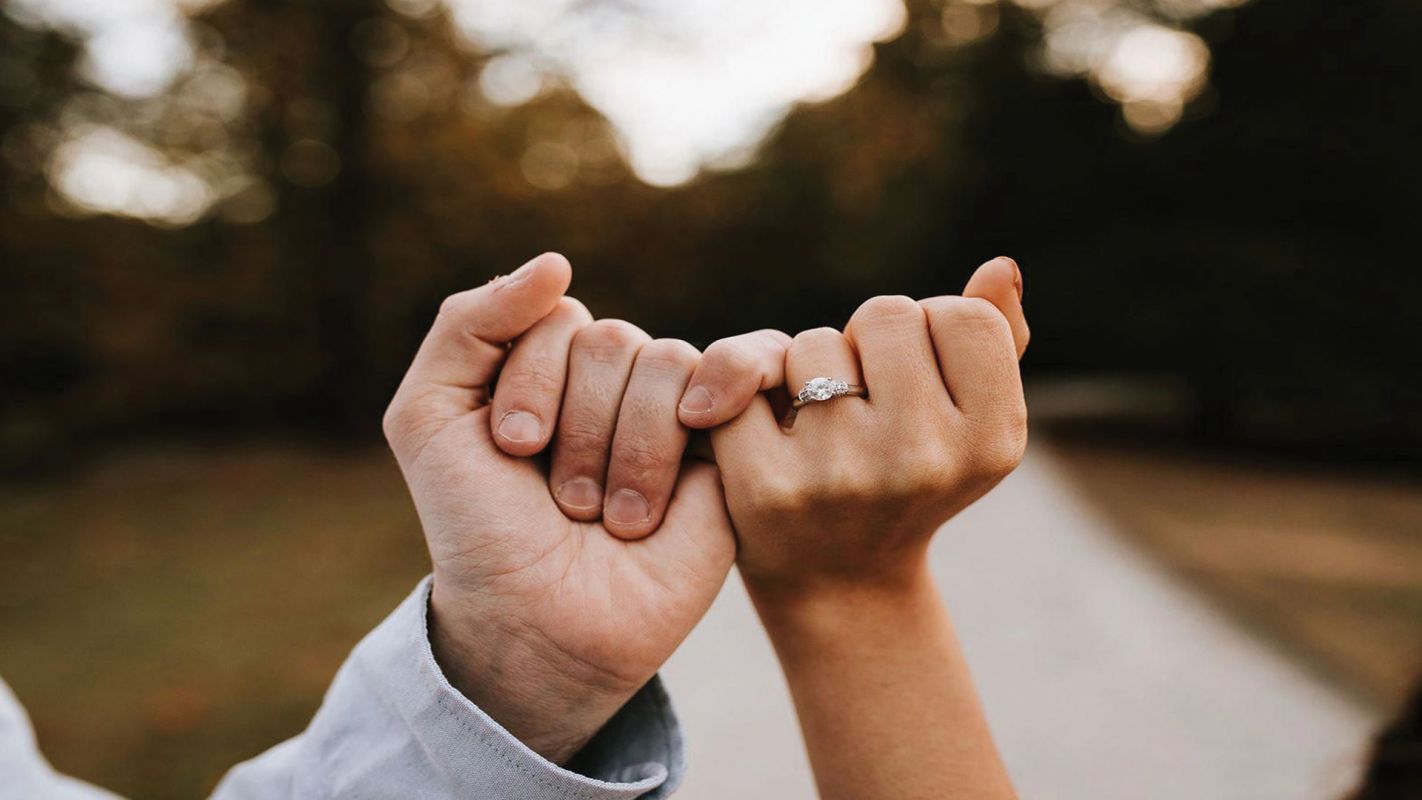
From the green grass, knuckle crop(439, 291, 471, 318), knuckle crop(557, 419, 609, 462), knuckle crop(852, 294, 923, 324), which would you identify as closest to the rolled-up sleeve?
knuckle crop(557, 419, 609, 462)

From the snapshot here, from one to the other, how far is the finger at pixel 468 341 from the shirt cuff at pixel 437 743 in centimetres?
28

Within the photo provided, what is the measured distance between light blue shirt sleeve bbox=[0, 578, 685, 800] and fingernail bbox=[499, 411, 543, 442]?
285 millimetres

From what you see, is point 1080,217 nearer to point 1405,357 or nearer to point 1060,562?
point 1405,357

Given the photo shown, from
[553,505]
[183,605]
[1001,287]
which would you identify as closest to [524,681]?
[553,505]

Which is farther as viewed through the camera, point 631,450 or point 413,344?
point 413,344

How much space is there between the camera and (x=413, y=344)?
17.8 meters

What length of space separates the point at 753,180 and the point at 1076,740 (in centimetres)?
1843

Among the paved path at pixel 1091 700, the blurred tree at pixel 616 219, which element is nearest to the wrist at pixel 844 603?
the paved path at pixel 1091 700

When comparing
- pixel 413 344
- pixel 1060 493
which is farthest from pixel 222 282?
pixel 1060 493

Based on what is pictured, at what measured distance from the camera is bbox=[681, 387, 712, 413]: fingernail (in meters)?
1.48

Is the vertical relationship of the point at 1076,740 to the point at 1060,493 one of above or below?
above

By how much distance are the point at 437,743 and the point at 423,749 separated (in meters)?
0.04

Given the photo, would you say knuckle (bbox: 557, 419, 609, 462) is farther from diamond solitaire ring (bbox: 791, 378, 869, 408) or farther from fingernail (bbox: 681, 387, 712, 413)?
diamond solitaire ring (bbox: 791, 378, 869, 408)

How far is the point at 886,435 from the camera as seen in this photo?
145cm
